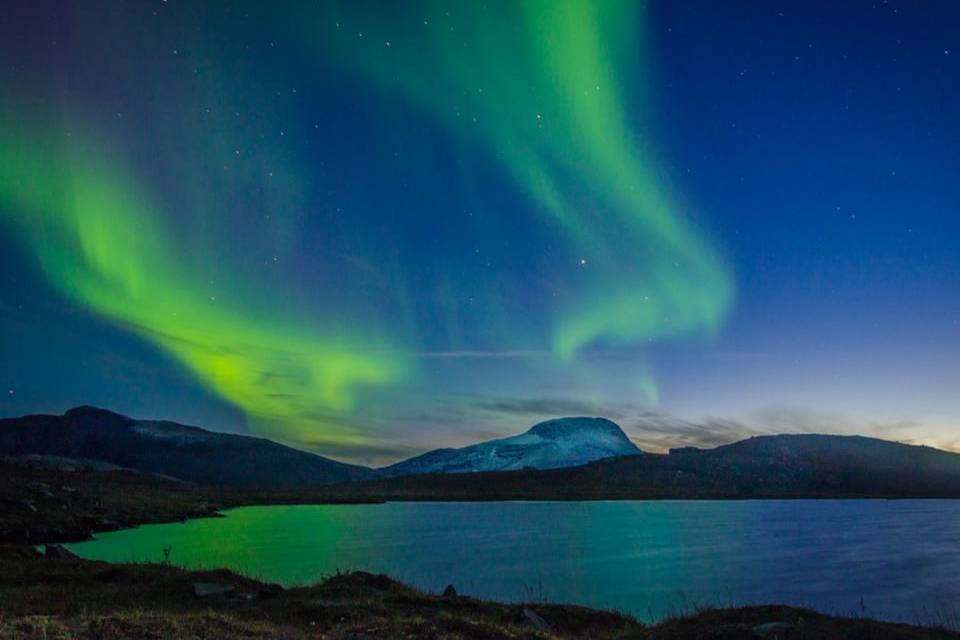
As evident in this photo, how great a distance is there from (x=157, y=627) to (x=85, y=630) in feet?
5.72

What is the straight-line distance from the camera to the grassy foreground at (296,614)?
793 inches

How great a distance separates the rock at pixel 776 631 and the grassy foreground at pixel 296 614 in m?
0.04

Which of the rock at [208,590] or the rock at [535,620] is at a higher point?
the rock at [208,590]

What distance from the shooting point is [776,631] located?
72.2 ft

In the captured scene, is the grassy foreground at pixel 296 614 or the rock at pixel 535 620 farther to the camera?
the rock at pixel 535 620

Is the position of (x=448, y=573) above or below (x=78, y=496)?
below

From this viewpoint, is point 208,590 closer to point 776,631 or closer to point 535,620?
A: point 535,620

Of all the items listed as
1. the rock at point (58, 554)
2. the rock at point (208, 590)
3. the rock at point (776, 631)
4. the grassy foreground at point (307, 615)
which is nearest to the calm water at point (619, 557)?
the grassy foreground at point (307, 615)

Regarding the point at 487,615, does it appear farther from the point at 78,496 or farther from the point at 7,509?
the point at 78,496

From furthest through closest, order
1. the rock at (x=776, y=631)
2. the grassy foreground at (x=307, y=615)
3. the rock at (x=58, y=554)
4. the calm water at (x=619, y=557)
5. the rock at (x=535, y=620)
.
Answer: the calm water at (x=619, y=557) < the rock at (x=58, y=554) < the rock at (x=535, y=620) < the rock at (x=776, y=631) < the grassy foreground at (x=307, y=615)

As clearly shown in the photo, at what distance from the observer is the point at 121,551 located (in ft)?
194

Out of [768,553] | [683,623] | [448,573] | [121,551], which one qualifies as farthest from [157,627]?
[768,553]

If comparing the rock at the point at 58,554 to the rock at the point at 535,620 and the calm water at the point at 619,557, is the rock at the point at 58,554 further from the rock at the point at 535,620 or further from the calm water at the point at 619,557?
the rock at the point at 535,620

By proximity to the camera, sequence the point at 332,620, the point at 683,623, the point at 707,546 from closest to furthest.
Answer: the point at 332,620, the point at 683,623, the point at 707,546
